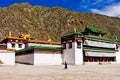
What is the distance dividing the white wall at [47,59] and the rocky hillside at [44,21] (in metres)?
50.5

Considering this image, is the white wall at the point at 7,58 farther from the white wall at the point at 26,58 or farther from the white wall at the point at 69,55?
the white wall at the point at 69,55

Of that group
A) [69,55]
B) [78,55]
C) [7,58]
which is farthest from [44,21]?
[7,58]

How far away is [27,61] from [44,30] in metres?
69.6

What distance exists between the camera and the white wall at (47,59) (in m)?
44.8

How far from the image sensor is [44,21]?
411 ft

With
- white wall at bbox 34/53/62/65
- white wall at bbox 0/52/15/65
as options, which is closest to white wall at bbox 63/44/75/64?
white wall at bbox 34/53/62/65

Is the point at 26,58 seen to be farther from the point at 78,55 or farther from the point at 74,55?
the point at 78,55

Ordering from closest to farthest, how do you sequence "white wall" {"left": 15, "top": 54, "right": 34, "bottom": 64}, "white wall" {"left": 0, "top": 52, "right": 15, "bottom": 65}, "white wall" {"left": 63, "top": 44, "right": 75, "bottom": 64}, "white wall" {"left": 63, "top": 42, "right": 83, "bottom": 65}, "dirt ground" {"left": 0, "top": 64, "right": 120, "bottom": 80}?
"dirt ground" {"left": 0, "top": 64, "right": 120, "bottom": 80} < "white wall" {"left": 0, "top": 52, "right": 15, "bottom": 65} < "white wall" {"left": 15, "top": 54, "right": 34, "bottom": 64} < "white wall" {"left": 63, "top": 42, "right": 83, "bottom": 65} < "white wall" {"left": 63, "top": 44, "right": 75, "bottom": 64}

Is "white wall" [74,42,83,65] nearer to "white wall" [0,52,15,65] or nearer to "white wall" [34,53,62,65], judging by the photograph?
"white wall" [34,53,62,65]

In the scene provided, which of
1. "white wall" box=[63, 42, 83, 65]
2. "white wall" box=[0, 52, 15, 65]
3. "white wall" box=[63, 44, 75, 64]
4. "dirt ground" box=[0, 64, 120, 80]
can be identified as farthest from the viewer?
"white wall" box=[63, 44, 75, 64]

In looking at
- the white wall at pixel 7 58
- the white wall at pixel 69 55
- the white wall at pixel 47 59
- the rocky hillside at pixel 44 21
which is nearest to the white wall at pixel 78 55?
the white wall at pixel 69 55

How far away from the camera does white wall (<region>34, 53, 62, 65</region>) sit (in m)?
44.8

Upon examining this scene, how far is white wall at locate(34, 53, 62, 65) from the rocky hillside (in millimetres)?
50506

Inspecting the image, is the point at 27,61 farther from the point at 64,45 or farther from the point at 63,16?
the point at 63,16
